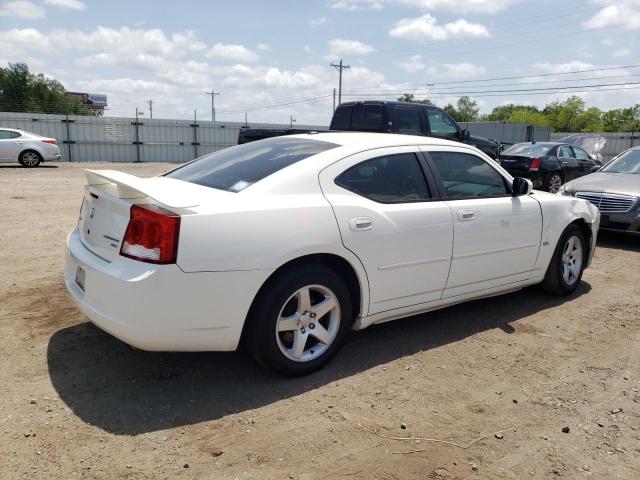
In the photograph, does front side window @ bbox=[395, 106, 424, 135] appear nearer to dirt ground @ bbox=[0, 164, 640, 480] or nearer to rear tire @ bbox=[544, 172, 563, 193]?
rear tire @ bbox=[544, 172, 563, 193]

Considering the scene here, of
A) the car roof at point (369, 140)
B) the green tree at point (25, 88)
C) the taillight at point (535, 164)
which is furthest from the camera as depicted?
the green tree at point (25, 88)

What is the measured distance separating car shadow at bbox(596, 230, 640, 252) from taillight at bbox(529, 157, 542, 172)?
4.31 meters

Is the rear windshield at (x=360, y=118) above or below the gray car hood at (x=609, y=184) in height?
above

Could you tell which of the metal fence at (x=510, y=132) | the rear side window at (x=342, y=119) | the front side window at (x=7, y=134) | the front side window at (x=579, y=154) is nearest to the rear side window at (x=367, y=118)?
the rear side window at (x=342, y=119)

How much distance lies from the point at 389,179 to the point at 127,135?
24.4m

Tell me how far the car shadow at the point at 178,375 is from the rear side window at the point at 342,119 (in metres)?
7.86

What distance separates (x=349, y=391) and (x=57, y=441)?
65.7 inches

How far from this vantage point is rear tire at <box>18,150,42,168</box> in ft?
62.7

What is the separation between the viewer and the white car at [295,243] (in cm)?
297

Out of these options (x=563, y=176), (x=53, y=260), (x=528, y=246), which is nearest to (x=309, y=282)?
(x=528, y=246)

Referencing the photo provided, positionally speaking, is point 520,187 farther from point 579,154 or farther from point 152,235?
point 579,154

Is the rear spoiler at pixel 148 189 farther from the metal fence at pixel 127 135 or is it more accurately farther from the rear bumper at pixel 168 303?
the metal fence at pixel 127 135

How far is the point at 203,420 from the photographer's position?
3.00 m

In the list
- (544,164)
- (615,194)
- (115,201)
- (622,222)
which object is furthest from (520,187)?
(544,164)
